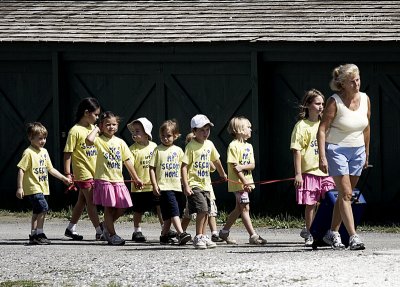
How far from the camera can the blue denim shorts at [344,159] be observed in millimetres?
14484

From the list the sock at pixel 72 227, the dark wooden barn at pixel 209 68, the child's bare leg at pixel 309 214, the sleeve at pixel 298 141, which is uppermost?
the dark wooden barn at pixel 209 68

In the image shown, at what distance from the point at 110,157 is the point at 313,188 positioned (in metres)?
2.46

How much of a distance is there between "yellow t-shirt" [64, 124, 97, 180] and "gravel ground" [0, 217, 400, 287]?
0.87 m

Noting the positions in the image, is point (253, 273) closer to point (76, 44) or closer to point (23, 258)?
point (23, 258)

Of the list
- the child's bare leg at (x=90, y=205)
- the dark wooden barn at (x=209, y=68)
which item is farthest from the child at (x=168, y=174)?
the dark wooden barn at (x=209, y=68)

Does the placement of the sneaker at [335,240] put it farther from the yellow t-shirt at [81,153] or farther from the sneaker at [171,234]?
the yellow t-shirt at [81,153]

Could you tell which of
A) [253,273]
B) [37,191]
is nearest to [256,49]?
[37,191]

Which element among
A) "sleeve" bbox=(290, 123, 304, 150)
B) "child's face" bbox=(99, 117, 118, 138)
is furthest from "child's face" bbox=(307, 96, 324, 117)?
"child's face" bbox=(99, 117, 118, 138)

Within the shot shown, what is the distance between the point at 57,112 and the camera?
71.2ft

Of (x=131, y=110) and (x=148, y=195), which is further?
(x=131, y=110)

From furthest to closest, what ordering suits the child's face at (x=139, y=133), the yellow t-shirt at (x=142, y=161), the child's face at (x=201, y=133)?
the yellow t-shirt at (x=142, y=161), the child's face at (x=139, y=133), the child's face at (x=201, y=133)

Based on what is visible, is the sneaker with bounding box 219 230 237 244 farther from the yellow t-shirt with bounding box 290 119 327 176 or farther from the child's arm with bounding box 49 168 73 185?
the child's arm with bounding box 49 168 73 185

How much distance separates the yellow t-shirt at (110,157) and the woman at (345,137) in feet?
10.1

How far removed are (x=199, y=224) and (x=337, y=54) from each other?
15.6ft
